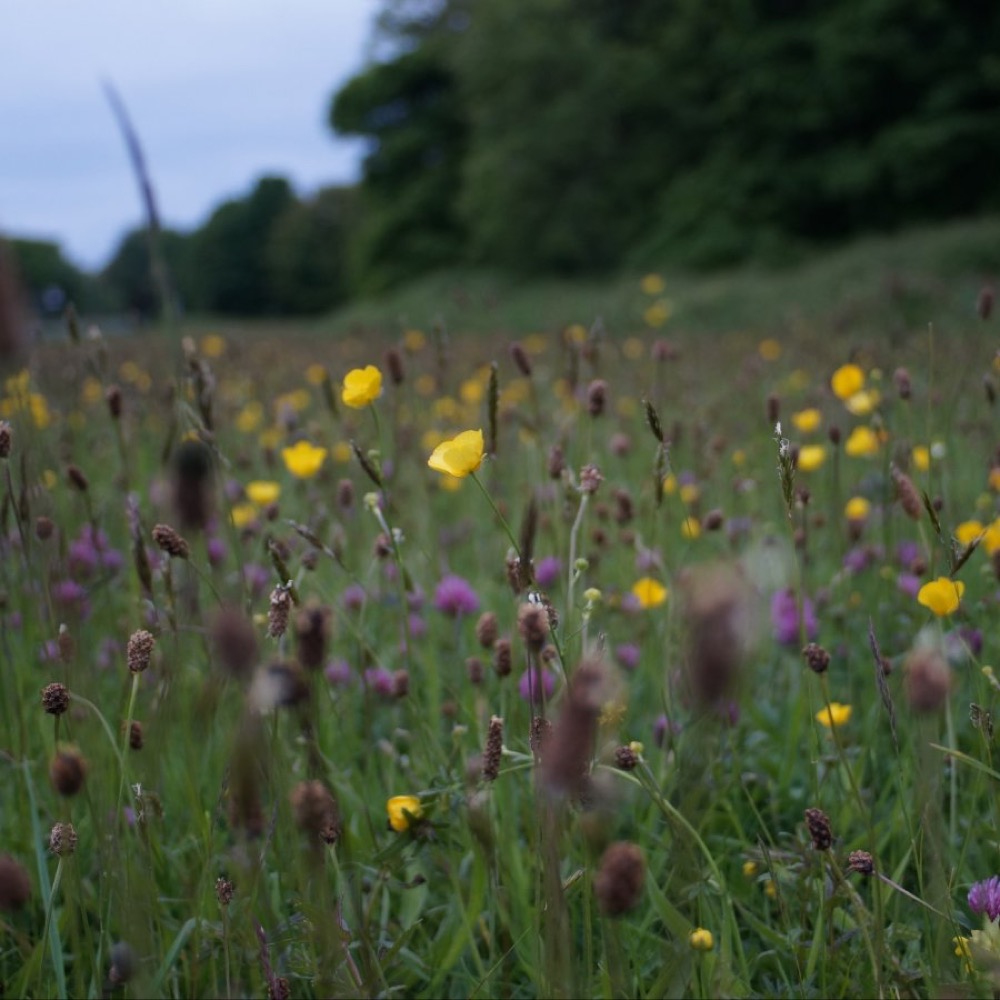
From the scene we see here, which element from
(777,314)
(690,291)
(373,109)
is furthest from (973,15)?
(373,109)

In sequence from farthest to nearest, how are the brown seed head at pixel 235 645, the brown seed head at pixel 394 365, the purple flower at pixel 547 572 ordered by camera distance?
1. the purple flower at pixel 547 572
2. the brown seed head at pixel 394 365
3. the brown seed head at pixel 235 645

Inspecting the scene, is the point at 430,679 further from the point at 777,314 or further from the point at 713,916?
the point at 777,314

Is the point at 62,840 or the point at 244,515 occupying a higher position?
the point at 244,515

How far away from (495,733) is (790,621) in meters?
0.92

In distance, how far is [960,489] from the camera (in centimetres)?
249

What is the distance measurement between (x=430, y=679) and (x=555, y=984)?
813 mm

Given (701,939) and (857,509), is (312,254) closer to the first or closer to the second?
(857,509)

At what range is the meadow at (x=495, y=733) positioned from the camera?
68cm

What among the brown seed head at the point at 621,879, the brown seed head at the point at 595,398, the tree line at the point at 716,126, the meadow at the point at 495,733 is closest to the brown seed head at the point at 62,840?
the meadow at the point at 495,733

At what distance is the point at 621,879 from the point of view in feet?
1.64

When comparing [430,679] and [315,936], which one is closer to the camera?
[315,936]

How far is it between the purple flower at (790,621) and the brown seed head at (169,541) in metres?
0.99

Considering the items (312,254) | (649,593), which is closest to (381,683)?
(649,593)

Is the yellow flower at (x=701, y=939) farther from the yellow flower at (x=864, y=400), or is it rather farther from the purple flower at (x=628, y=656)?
the yellow flower at (x=864, y=400)
